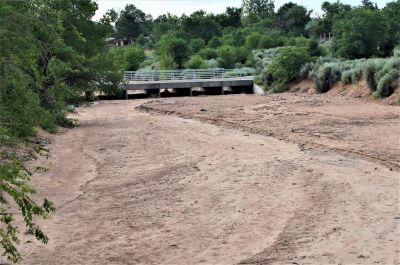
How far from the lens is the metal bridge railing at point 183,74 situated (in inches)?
2163

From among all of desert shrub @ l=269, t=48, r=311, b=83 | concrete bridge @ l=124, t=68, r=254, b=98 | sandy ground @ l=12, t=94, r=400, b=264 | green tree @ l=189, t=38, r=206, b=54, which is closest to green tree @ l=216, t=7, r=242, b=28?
green tree @ l=189, t=38, r=206, b=54

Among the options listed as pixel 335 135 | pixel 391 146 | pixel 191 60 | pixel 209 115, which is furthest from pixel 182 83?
pixel 391 146

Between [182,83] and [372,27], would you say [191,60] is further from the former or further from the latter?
[372,27]

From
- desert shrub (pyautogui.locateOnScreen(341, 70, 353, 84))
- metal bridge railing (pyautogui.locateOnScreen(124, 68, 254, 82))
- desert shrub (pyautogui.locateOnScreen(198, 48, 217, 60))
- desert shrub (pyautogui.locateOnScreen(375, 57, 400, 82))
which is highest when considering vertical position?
desert shrub (pyautogui.locateOnScreen(198, 48, 217, 60))

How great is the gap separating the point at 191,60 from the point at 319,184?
2014 inches

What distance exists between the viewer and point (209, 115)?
31.5 m

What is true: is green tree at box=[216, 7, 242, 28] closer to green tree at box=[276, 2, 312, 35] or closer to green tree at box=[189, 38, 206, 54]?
green tree at box=[276, 2, 312, 35]

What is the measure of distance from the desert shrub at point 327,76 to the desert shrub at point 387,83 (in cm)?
724

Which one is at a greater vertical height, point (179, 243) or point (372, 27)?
point (372, 27)

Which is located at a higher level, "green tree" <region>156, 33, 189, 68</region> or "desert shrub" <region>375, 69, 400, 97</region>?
"green tree" <region>156, 33, 189, 68</region>

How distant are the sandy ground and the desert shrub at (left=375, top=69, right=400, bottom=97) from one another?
681cm

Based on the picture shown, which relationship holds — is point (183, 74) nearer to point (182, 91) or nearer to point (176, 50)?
point (182, 91)

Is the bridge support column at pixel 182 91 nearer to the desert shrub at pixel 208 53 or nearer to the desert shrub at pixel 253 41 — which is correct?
the desert shrub at pixel 208 53

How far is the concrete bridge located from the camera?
168 feet
